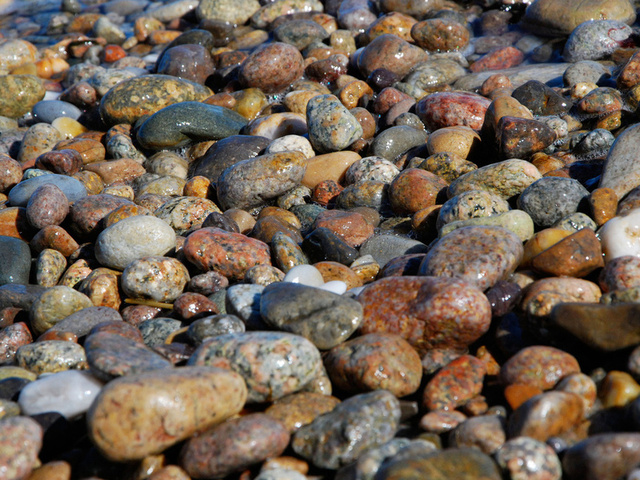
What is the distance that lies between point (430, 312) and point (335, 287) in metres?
0.87

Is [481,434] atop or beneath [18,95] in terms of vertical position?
atop

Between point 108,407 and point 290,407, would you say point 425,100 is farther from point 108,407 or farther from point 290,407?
point 108,407

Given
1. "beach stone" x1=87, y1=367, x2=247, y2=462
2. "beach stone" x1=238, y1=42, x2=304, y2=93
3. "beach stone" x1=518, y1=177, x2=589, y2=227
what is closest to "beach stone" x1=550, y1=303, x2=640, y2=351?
"beach stone" x1=518, y1=177, x2=589, y2=227

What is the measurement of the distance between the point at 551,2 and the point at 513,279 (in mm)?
7340

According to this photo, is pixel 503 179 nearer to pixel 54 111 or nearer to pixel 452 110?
pixel 452 110

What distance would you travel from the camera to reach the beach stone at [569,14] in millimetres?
9109

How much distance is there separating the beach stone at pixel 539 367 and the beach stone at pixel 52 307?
3.17 m

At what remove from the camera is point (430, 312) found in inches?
136

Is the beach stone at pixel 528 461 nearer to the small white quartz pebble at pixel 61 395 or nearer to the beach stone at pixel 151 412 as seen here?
the beach stone at pixel 151 412

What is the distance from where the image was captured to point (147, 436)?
2.69 m

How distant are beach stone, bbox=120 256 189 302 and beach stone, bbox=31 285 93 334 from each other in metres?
0.41

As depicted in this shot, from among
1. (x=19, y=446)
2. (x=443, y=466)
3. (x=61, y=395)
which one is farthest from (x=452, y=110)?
(x=19, y=446)

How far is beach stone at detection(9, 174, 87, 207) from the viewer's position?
6207 millimetres

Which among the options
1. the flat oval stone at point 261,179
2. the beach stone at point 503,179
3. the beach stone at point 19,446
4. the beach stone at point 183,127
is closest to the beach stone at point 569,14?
the beach stone at point 503,179
